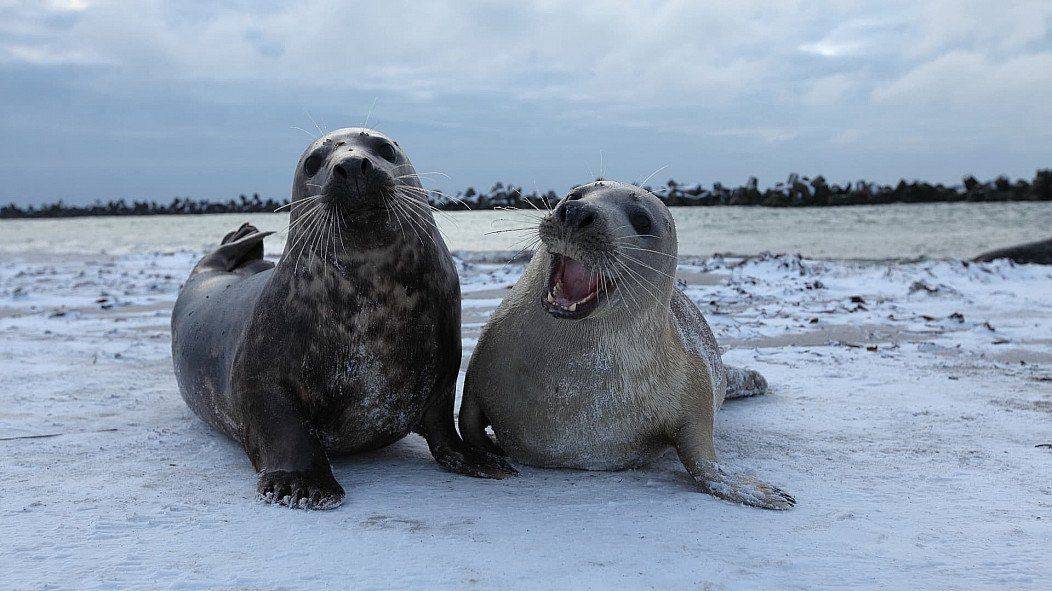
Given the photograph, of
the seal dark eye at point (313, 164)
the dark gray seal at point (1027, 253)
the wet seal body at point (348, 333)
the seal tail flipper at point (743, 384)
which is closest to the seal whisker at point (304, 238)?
the wet seal body at point (348, 333)

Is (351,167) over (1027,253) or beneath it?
over

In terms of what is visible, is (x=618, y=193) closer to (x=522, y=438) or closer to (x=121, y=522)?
(x=522, y=438)

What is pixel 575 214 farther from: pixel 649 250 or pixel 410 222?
pixel 410 222

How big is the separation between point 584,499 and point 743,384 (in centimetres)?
195

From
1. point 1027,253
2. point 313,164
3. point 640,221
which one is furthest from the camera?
point 1027,253

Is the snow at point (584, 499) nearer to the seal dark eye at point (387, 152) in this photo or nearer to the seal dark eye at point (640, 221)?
the seal dark eye at point (640, 221)

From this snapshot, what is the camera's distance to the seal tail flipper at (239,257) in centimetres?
486


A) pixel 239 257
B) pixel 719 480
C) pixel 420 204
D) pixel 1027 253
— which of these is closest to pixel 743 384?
pixel 719 480

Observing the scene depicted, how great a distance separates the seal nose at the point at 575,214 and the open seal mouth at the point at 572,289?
0.54 ft

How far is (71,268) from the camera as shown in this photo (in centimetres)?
1310

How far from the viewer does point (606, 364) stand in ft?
10.4

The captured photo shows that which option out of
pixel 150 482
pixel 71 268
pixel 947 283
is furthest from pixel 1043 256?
pixel 71 268

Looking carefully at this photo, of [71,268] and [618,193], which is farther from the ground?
[618,193]

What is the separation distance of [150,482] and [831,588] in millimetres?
2309
